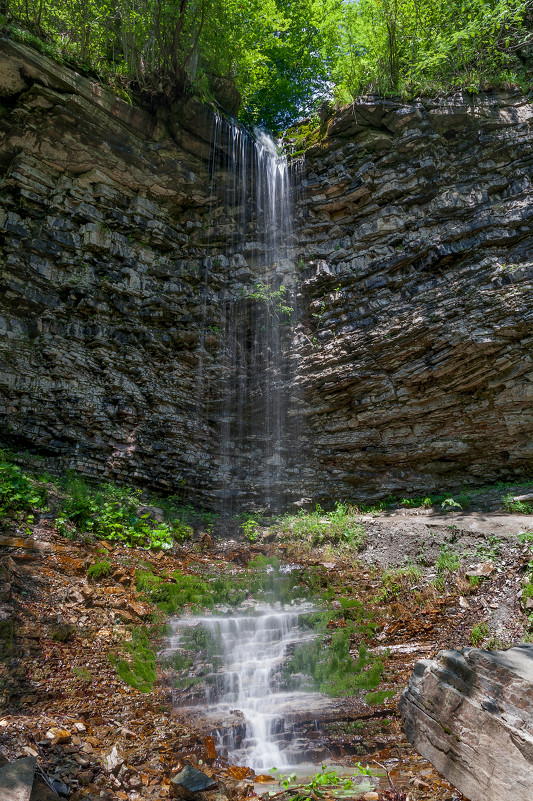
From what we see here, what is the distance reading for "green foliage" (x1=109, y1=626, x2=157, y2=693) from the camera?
4355 mm

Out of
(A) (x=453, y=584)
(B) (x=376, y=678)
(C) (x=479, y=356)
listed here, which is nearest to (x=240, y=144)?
(C) (x=479, y=356)

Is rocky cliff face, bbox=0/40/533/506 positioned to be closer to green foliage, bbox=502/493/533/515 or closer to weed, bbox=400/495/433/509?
weed, bbox=400/495/433/509

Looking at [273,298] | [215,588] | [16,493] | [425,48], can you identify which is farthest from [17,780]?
[425,48]

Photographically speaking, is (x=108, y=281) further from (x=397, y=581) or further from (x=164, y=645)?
(x=397, y=581)

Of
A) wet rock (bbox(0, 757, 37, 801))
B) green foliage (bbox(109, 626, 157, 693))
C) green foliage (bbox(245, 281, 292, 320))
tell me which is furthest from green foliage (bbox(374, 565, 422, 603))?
green foliage (bbox(245, 281, 292, 320))

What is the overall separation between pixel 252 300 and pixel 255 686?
9683 mm

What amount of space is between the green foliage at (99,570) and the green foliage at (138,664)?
106 centimetres

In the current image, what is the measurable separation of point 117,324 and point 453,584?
894 centimetres

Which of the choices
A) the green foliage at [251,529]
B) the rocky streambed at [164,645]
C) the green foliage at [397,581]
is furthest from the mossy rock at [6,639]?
the green foliage at [251,529]

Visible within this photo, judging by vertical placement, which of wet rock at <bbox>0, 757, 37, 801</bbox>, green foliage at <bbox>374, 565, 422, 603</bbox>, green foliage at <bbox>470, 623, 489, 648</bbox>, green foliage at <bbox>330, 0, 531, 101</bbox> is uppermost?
green foliage at <bbox>330, 0, 531, 101</bbox>

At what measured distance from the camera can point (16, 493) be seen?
6656 mm

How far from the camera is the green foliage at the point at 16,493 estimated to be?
6.46m

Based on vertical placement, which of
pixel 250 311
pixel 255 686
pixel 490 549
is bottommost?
pixel 255 686

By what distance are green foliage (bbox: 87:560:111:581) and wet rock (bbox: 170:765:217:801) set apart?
10.3ft
